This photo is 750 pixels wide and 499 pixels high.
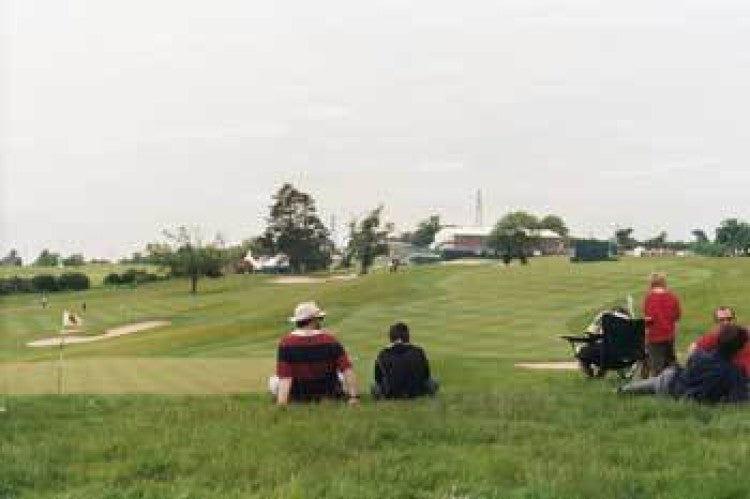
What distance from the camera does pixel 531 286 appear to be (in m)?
48.7

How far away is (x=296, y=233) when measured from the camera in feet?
410

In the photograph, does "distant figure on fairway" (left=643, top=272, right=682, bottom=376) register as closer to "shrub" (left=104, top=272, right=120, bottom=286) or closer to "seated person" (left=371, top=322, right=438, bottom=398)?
"seated person" (left=371, top=322, right=438, bottom=398)

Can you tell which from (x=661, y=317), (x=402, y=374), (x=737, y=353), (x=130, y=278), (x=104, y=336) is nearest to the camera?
(x=737, y=353)

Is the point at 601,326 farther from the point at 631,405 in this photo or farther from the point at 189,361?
the point at 189,361

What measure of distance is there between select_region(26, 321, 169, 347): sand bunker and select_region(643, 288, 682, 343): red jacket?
32400 mm

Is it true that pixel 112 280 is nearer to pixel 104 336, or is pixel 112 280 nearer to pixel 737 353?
pixel 104 336

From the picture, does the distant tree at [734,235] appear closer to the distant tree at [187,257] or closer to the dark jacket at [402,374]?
the distant tree at [187,257]

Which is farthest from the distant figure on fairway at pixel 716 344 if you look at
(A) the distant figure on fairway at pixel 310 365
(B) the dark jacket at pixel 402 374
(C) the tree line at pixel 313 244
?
(C) the tree line at pixel 313 244

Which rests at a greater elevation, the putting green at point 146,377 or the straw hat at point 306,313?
the straw hat at point 306,313

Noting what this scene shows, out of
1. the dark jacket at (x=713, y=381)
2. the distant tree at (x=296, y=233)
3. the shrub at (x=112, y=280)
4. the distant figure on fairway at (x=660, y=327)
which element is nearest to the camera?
the dark jacket at (x=713, y=381)

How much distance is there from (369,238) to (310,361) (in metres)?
101

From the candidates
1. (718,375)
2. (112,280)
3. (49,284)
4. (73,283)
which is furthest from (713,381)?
(112,280)

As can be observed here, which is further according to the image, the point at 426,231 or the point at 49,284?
the point at 426,231

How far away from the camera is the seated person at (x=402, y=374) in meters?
12.2
